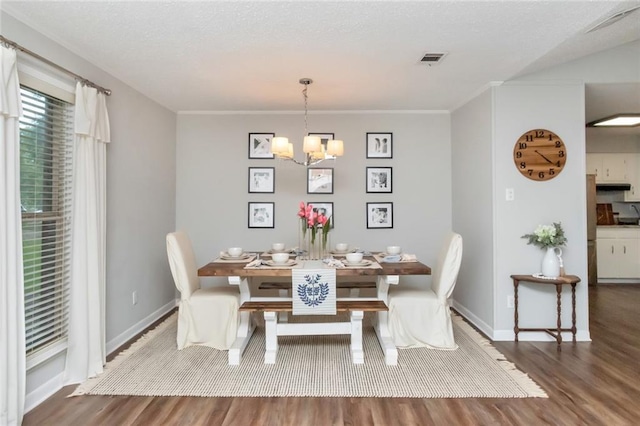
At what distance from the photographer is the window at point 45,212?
225 centimetres

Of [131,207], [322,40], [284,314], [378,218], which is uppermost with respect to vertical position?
[322,40]

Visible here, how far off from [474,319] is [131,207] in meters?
3.67

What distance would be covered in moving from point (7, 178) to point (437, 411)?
9.10 feet

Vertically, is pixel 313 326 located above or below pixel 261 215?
below

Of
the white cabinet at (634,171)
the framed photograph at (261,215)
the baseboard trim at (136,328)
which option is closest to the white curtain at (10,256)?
the baseboard trim at (136,328)

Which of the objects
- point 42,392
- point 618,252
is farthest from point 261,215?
point 618,252

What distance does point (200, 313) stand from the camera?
3082mm

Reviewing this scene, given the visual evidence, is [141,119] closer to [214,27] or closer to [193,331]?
[214,27]

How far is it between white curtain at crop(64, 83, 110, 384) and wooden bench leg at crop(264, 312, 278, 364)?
3.98 feet

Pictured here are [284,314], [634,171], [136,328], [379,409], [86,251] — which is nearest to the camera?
[379,409]

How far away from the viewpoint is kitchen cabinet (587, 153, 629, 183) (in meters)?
5.80

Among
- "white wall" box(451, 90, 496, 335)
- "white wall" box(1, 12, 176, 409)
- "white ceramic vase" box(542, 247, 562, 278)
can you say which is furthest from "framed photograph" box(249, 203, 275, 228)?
"white ceramic vase" box(542, 247, 562, 278)

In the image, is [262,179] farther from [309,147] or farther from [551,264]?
[551,264]

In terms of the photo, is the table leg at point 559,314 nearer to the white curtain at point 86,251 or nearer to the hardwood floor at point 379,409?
the hardwood floor at point 379,409
